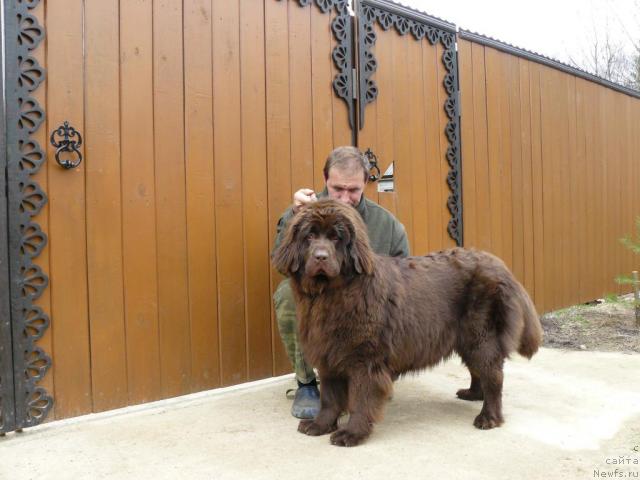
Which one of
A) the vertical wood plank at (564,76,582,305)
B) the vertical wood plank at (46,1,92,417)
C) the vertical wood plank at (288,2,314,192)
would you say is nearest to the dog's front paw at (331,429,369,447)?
the vertical wood plank at (46,1,92,417)

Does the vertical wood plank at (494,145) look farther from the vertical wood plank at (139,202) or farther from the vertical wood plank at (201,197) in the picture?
the vertical wood plank at (139,202)

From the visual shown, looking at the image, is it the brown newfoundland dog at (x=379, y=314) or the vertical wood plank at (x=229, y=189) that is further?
the vertical wood plank at (x=229, y=189)

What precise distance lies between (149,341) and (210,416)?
24.2 inches

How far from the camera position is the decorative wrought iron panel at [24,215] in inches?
120

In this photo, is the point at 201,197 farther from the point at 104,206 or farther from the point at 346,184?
the point at 346,184

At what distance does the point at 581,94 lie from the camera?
7.38 metres

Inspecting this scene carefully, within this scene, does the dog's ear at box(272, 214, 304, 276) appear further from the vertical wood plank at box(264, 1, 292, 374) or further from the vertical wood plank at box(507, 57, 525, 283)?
the vertical wood plank at box(507, 57, 525, 283)

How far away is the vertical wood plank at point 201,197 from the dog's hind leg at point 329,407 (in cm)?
99

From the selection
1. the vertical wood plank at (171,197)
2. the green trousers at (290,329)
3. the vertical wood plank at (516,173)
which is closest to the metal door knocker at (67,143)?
the vertical wood plank at (171,197)

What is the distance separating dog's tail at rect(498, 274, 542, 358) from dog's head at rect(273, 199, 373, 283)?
901mm

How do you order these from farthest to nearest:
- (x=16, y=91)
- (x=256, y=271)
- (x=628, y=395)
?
(x=256, y=271), (x=628, y=395), (x=16, y=91)

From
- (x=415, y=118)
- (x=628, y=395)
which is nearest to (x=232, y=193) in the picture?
(x=415, y=118)

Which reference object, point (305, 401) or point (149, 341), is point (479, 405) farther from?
point (149, 341)

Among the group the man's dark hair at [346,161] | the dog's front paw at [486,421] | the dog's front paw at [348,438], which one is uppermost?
→ the man's dark hair at [346,161]
